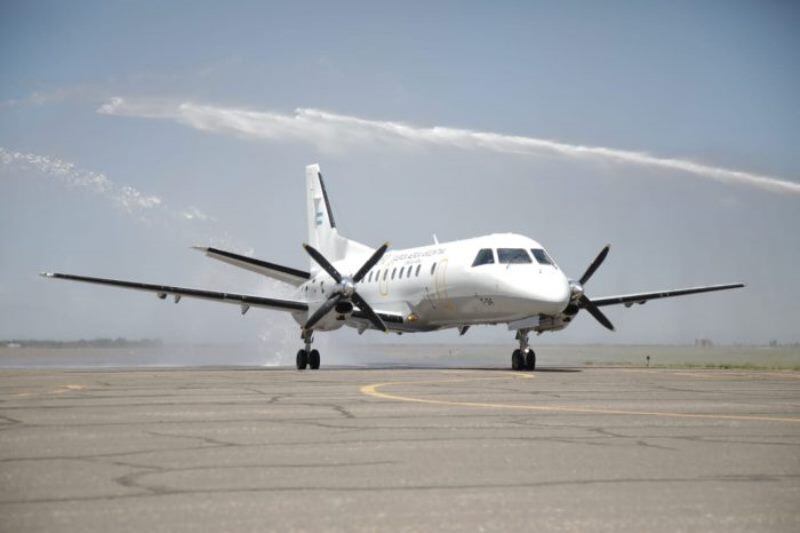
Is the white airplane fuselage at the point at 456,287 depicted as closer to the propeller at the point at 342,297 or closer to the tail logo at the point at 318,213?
the propeller at the point at 342,297

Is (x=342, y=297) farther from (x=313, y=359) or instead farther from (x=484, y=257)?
(x=484, y=257)

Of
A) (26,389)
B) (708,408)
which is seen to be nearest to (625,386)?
(708,408)

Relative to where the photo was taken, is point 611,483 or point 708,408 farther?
point 708,408

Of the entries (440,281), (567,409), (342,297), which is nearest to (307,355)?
(342,297)

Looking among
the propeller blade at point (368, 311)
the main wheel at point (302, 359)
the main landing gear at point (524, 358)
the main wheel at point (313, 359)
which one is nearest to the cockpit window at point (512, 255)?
the main landing gear at point (524, 358)

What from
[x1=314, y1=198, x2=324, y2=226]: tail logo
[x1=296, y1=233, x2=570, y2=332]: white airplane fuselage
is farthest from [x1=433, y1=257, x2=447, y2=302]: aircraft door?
[x1=314, y1=198, x2=324, y2=226]: tail logo

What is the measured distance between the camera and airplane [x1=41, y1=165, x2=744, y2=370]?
27.7 meters

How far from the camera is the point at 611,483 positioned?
6727 mm

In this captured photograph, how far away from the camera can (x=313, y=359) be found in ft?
108

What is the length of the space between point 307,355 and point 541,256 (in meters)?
9.00

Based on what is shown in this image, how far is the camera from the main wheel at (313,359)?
3275cm

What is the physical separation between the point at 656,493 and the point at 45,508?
3812 millimetres

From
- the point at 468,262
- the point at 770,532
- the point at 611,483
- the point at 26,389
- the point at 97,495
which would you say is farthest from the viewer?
the point at 468,262

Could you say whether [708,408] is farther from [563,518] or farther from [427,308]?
[427,308]
